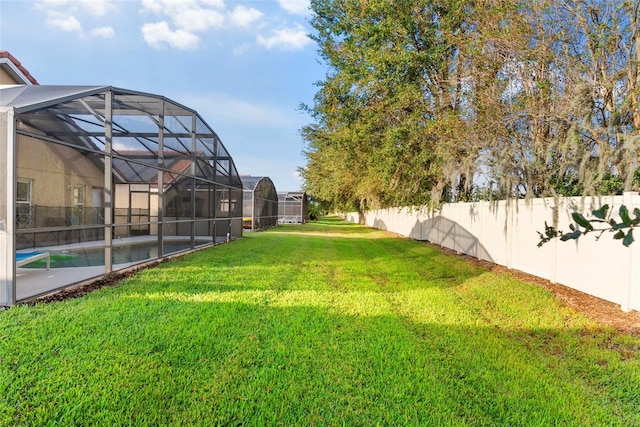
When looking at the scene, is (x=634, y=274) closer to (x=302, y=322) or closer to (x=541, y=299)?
(x=541, y=299)

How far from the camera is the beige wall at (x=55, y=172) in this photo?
19.8 ft

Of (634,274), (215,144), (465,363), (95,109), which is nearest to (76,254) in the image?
(95,109)

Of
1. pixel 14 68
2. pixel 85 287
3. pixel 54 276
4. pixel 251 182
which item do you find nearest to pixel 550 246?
pixel 85 287

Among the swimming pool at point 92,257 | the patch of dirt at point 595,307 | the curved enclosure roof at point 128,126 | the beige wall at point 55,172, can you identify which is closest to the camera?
the patch of dirt at point 595,307

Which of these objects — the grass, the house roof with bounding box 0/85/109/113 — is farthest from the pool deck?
the house roof with bounding box 0/85/109/113

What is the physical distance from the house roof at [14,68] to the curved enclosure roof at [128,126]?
4.44 m

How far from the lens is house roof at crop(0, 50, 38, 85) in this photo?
384 inches

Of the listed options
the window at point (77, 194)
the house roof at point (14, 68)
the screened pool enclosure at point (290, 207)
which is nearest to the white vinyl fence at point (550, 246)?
the window at point (77, 194)

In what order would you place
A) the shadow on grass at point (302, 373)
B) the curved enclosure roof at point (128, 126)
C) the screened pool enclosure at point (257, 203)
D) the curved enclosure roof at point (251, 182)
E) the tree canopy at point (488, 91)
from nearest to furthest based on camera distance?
1. the shadow on grass at point (302, 373)
2. the curved enclosure roof at point (128, 126)
3. the tree canopy at point (488, 91)
4. the screened pool enclosure at point (257, 203)
5. the curved enclosure roof at point (251, 182)

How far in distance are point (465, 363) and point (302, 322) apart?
172 centimetres

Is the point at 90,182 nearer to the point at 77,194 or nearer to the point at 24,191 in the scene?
the point at 77,194

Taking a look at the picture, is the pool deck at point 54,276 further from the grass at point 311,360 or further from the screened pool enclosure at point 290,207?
the screened pool enclosure at point 290,207

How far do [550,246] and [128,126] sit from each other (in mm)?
8840

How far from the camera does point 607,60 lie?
539cm
